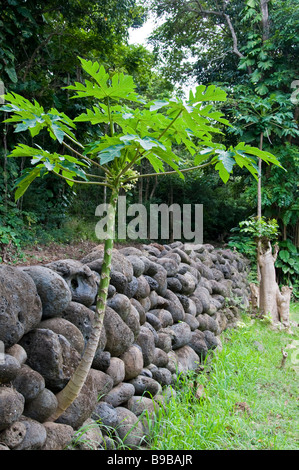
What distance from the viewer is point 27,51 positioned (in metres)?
5.71

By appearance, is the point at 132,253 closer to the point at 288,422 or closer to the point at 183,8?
the point at 288,422

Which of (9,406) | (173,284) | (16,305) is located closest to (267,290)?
(173,284)

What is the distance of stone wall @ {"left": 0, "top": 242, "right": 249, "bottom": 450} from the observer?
4.91 feet

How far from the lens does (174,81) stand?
10227 millimetres

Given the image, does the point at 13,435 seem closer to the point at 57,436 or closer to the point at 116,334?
the point at 57,436

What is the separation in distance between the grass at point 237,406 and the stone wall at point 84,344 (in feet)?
0.49

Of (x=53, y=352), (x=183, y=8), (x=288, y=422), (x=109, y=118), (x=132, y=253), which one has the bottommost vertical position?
(x=288, y=422)

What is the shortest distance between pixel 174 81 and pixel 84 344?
9.71 metres

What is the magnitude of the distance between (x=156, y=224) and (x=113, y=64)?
4.16 m

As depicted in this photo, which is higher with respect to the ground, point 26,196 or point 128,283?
point 26,196

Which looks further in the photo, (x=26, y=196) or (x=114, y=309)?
(x=26, y=196)

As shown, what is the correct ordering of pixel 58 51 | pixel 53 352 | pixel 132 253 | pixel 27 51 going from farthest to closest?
1. pixel 58 51
2. pixel 27 51
3. pixel 132 253
4. pixel 53 352

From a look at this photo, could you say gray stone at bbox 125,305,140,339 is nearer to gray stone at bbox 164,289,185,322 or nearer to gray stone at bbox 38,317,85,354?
gray stone at bbox 38,317,85,354

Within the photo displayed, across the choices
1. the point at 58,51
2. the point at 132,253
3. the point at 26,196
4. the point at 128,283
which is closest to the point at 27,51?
the point at 58,51
